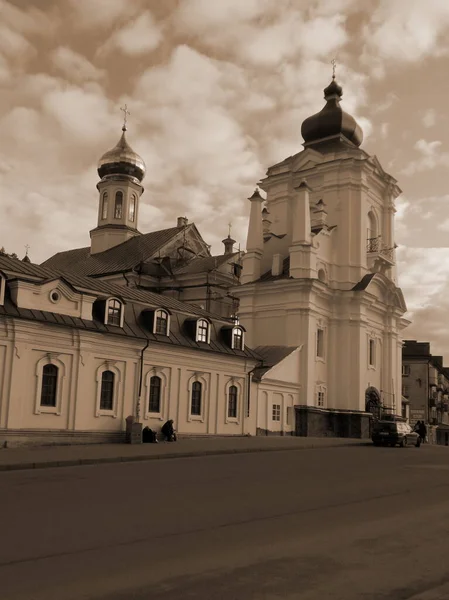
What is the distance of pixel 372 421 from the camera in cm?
4656

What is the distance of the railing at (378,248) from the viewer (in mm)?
49878

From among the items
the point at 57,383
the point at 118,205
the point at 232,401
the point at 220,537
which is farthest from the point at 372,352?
the point at 220,537

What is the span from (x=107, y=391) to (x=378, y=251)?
28577 mm

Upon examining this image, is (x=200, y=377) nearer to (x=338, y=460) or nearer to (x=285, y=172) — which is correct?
(x=338, y=460)

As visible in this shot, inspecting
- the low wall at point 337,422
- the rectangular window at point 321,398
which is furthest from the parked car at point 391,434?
the rectangular window at point 321,398

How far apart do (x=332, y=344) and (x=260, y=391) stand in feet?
34.3

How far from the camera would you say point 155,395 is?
29.2 m

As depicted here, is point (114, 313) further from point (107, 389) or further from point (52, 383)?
point (52, 383)

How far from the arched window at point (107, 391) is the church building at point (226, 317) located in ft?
0.19

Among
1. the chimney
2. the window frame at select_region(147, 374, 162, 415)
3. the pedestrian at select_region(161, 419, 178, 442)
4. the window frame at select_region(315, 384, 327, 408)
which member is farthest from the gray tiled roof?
the chimney

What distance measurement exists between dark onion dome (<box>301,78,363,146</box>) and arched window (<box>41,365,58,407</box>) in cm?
3354

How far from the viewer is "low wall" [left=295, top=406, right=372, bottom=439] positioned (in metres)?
41.9

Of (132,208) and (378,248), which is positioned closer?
(378,248)

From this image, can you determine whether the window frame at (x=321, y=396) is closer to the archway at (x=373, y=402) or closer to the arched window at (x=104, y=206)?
the archway at (x=373, y=402)
